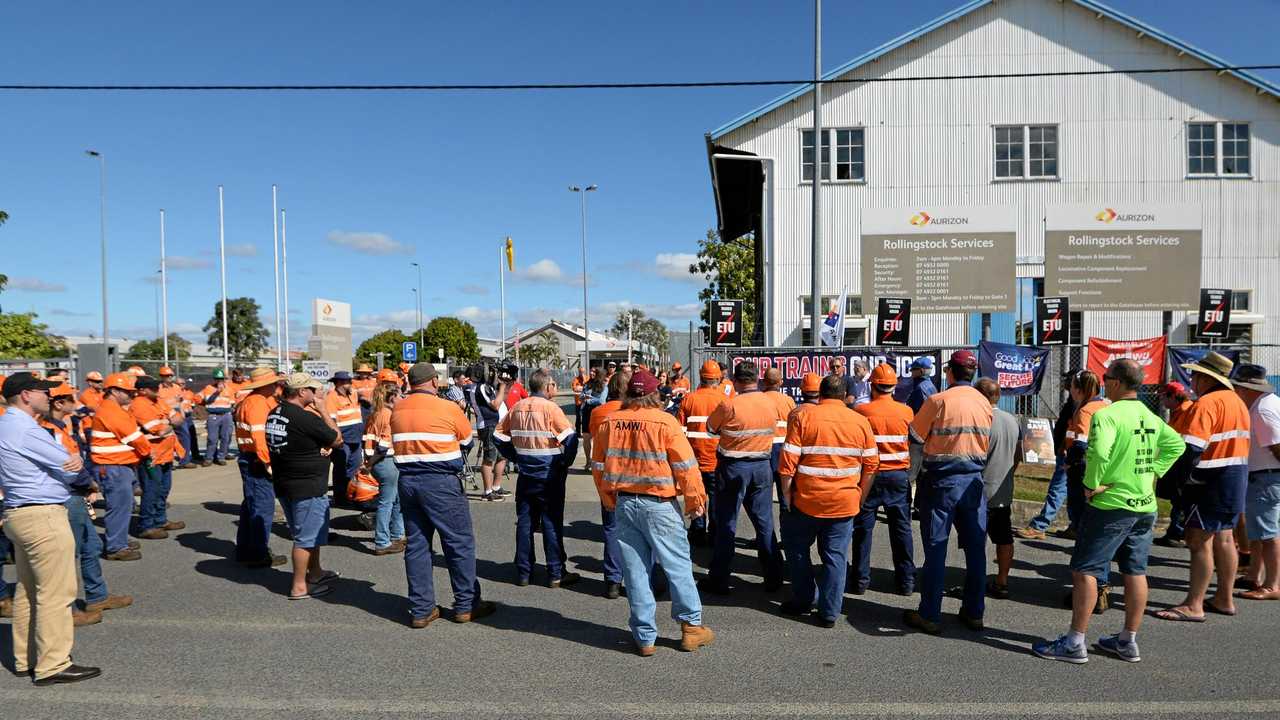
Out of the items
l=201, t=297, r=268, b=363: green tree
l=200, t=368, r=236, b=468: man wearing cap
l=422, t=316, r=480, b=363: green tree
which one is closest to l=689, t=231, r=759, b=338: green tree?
l=200, t=368, r=236, b=468: man wearing cap

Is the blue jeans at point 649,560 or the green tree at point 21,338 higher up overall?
the green tree at point 21,338

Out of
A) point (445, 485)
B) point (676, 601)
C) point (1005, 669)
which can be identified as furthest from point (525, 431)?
point (1005, 669)

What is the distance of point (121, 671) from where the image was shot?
4.67 m

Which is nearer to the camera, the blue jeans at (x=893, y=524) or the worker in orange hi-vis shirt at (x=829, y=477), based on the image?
the worker in orange hi-vis shirt at (x=829, y=477)

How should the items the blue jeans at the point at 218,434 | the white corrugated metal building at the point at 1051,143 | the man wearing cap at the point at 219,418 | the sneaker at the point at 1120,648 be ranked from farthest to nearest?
1. the white corrugated metal building at the point at 1051,143
2. the blue jeans at the point at 218,434
3. the man wearing cap at the point at 219,418
4. the sneaker at the point at 1120,648

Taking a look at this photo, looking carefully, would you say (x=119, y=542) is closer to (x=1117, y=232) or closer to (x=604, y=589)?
(x=604, y=589)

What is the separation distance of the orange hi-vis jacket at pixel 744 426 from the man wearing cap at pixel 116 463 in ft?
18.7

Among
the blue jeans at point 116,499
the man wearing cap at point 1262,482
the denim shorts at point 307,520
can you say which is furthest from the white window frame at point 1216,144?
the blue jeans at point 116,499

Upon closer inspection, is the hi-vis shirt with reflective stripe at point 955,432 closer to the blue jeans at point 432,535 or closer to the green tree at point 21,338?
the blue jeans at point 432,535

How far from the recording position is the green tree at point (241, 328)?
8294 cm

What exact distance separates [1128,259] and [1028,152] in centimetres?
407

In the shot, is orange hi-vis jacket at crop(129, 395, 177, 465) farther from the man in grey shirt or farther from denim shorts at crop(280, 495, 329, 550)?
the man in grey shirt

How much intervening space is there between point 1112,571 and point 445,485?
234 inches

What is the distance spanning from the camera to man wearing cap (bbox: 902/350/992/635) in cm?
528
